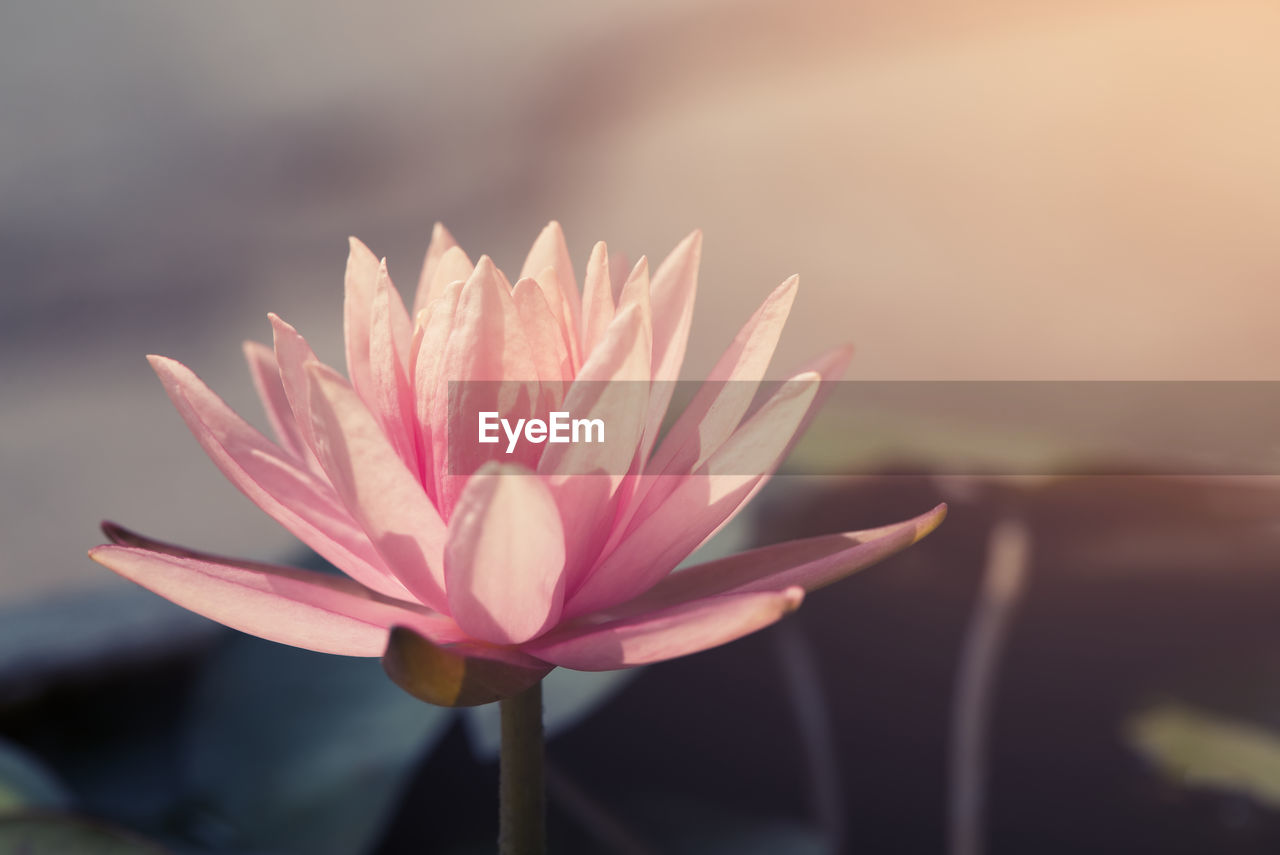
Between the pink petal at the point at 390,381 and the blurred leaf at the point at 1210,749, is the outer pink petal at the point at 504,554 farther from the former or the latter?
the blurred leaf at the point at 1210,749

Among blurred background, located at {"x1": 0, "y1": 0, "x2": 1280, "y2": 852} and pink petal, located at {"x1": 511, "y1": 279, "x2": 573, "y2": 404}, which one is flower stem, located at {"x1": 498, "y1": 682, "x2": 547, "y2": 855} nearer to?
pink petal, located at {"x1": 511, "y1": 279, "x2": 573, "y2": 404}

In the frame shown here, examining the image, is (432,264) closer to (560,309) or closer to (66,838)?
(560,309)

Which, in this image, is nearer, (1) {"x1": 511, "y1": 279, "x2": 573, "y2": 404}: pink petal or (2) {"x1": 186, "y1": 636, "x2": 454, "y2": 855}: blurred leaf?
(1) {"x1": 511, "y1": 279, "x2": 573, "y2": 404}: pink petal

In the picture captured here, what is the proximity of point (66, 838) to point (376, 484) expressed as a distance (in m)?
0.30

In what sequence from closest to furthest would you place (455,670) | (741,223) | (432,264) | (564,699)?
(455,670) → (432,264) → (564,699) → (741,223)

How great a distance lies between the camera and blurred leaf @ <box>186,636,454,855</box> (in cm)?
49

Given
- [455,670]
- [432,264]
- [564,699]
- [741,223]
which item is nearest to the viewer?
[455,670]

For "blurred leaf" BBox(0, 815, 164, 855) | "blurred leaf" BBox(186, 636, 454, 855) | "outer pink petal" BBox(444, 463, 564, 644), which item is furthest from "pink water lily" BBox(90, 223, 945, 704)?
"blurred leaf" BBox(186, 636, 454, 855)

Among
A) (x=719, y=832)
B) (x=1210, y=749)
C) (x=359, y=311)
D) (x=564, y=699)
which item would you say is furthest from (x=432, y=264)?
(x=1210, y=749)

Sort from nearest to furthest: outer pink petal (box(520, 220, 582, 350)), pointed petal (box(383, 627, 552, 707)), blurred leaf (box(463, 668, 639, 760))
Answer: pointed petal (box(383, 627, 552, 707)) < outer pink petal (box(520, 220, 582, 350)) < blurred leaf (box(463, 668, 639, 760))

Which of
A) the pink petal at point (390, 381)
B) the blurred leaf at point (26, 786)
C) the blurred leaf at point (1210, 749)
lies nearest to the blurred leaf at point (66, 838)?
the blurred leaf at point (26, 786)

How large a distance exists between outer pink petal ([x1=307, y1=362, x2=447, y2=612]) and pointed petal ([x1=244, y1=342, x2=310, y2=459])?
77mm

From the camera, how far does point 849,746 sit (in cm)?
53

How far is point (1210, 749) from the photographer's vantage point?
1.58 feet
